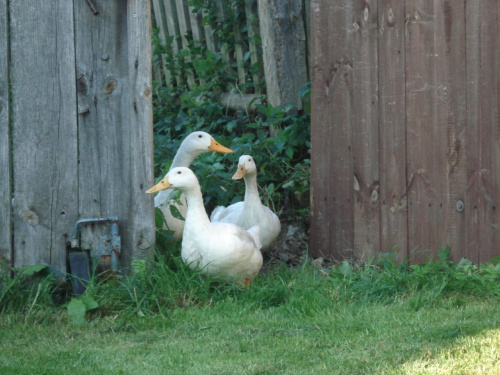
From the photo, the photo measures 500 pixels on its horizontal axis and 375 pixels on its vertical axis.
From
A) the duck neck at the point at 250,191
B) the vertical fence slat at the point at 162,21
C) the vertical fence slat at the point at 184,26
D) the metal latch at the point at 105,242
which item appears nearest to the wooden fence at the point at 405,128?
the duck neck at the point at 250,191

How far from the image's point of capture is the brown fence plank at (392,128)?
5.11 metres

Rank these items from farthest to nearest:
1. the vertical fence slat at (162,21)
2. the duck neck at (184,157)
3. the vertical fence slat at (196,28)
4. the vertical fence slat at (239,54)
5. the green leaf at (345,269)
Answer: the vertical fence slat at (162,21)
the vertical fence slat at (196,28)
the vertical fence slat at (239,54)
the duck neck at (184,157)
the green leaf at (345,269)

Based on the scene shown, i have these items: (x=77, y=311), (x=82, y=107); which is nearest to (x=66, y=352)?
(x=77, y=311)

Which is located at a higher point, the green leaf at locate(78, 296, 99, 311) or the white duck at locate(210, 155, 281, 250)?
the white duck at locate(210, 155, 281, 250)

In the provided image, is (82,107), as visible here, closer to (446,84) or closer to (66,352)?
(66,352)

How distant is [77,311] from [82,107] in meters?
1.20

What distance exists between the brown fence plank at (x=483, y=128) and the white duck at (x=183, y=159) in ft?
6.08

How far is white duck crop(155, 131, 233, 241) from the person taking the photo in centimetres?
552

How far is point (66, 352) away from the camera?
3846 millimetres

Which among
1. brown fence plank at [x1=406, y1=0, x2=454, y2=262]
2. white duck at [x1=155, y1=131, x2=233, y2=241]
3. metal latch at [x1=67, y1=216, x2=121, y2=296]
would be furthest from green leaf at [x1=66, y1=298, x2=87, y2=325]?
brown fence plank at [x1=406, y1=0, x2=454, y2=262]

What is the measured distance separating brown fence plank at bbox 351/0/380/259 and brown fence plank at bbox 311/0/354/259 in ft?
0.17

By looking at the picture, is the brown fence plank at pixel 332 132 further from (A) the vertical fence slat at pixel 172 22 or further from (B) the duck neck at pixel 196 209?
(A) the vertical fence slat at pixel 172 22

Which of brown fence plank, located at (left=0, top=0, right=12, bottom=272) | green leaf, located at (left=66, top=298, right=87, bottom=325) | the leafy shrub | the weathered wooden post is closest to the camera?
green leaf, located at (left=66, top=298, right=87, bottom=325)

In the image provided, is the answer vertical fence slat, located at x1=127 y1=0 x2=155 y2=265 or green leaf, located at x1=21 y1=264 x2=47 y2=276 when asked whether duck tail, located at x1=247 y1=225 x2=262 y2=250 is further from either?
green leaf, located at x1=21 y1=264 x2=47 y2=276
